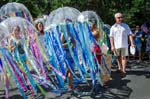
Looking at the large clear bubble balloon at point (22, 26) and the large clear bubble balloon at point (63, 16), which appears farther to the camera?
the large clear bubble balloon at point (63, 16)

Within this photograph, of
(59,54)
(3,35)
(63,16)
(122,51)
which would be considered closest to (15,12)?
(63,16)

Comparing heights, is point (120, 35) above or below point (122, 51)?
above

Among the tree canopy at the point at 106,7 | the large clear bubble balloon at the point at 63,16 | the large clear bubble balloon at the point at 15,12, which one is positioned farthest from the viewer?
the tree canopy at the point at 106,7

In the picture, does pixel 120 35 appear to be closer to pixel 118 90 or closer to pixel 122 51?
pixel 122 51

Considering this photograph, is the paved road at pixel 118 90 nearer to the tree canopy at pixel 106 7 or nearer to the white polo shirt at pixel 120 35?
Result: the white polo shirt at pixel 120 35

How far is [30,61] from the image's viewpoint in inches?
358

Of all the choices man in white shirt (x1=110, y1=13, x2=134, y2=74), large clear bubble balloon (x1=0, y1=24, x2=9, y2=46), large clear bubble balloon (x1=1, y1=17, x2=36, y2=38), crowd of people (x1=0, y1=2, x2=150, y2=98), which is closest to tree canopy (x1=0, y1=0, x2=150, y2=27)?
man in white shirt (x1=110, y1=13, x2=134, y2=74)

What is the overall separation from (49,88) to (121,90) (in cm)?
180

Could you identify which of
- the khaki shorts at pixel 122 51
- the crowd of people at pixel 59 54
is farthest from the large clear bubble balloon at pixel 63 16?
the khaki shorts at pixel 122 51

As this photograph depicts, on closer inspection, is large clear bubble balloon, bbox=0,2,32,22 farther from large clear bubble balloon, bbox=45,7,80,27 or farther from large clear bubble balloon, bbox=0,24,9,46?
large clear bubble balloon, bbox=0,24,9,46

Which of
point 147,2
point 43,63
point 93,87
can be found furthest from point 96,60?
point 147,2

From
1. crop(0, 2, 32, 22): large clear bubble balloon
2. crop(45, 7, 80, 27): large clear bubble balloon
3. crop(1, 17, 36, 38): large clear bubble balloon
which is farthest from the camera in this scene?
crop(0, 2, 32, 22): large clear bubble balloon

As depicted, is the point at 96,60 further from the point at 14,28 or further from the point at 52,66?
the point at 14,28

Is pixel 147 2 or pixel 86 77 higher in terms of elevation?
pixel 147 2
